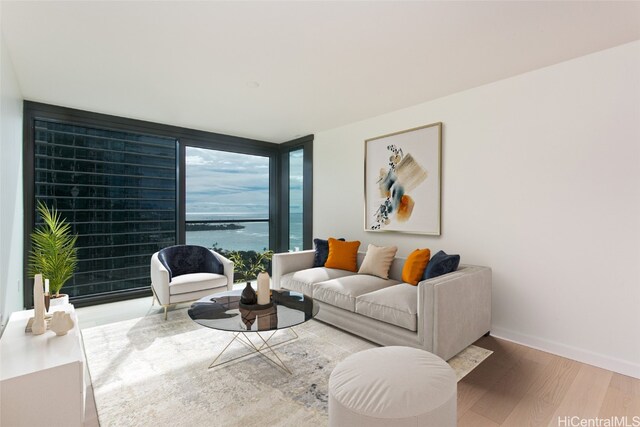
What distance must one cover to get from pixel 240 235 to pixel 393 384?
4571 millimetres

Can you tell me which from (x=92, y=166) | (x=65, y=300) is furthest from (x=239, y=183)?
(x=65, y=300)

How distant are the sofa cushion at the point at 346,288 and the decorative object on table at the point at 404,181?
833 millimetres

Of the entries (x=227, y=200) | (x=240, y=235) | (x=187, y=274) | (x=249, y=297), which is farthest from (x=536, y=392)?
(x=227, y=200)

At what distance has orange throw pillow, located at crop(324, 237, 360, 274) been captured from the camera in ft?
13.2

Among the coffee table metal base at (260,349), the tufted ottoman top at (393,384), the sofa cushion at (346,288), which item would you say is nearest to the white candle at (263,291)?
the coffee table metal base at (260,349)

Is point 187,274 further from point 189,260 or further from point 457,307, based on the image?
point 457,307

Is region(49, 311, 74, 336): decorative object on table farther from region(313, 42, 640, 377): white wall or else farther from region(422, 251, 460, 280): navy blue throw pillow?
region(313, 42, 640, 377): white wall

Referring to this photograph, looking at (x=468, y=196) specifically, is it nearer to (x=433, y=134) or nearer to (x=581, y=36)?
(x=433, y=134)

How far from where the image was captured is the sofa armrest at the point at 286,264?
4.11 meters

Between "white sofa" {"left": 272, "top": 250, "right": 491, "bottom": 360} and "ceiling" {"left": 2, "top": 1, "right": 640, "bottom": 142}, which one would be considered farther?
→ "white sofa" {"left": 272, "top": 250, "right": 491, "bottom": 360}

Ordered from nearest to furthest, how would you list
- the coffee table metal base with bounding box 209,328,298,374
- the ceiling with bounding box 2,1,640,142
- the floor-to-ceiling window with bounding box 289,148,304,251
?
the ceiling with bounding box 2,1,640,142
the coffee table metal base with bounding box 209,328,298,374
the floor-to-ceiling window with bounding box 289,148,304,251

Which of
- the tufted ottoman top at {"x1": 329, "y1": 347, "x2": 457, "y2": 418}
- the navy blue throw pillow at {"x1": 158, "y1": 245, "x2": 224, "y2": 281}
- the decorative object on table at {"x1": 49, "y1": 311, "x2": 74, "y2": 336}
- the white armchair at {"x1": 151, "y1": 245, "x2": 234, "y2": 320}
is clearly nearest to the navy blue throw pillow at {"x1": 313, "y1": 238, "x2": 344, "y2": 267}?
the white armchair at {"x1": 151, "y1": 245, "x2": 234, "y2": 320}

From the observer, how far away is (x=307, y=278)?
3.66m

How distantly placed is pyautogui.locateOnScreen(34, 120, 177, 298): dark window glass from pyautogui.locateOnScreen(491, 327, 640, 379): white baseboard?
4.52 m
